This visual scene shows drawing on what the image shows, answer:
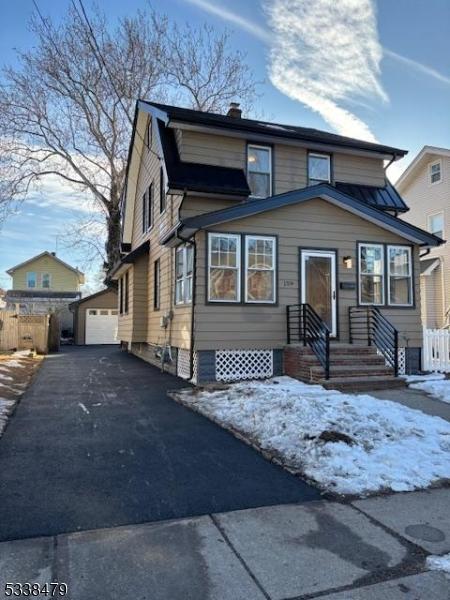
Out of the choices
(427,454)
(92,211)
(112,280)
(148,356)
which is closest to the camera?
(427,454)

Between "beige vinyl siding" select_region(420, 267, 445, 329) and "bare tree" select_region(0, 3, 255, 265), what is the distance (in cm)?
1400

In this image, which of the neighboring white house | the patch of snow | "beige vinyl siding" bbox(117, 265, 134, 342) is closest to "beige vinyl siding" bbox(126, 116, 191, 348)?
"beige vinyl siding" bbox(117, 265, 134, 342)

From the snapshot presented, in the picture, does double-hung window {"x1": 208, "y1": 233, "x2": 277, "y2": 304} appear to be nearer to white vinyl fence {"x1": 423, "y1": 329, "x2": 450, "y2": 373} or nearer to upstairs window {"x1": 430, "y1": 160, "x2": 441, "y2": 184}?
white vinyl fence {"x1": 423, "y1": 329, "x2": 450, "y2": 373}

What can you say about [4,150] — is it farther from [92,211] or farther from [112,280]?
[112,280]

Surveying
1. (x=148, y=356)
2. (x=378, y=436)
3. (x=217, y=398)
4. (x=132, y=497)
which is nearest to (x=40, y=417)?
(x=217, y=398)

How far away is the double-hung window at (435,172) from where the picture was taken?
71.7 feet

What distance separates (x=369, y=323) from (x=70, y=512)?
8712 millimetres

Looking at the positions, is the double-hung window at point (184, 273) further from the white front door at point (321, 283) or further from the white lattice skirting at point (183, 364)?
the white front door at point (321, 283)

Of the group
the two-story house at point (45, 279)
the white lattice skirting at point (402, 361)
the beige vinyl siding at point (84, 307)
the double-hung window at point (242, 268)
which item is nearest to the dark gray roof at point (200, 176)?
the double-hung window at point (242, 268)

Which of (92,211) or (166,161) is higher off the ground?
(92,211)

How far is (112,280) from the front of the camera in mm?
22641

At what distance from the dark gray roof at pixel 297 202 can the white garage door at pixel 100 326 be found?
20.7 m

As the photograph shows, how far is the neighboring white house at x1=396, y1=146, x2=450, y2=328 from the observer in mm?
21172

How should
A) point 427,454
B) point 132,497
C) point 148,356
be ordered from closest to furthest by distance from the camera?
point 132,497 → point 427,454 → point 148,356
